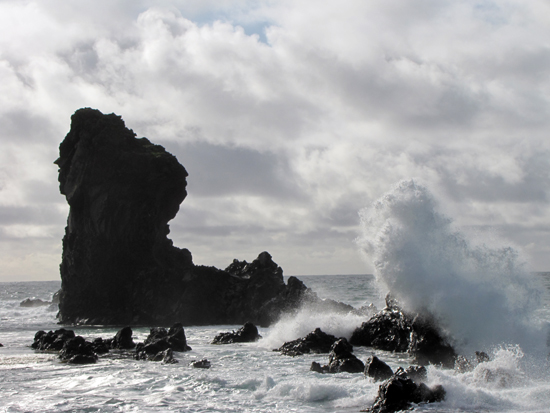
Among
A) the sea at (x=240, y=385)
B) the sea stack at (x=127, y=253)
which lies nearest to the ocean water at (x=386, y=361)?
the sea at (x=240, y=385)

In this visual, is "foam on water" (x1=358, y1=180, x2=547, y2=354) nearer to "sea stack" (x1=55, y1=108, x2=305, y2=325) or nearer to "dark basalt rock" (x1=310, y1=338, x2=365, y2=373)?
"dark basalt rock" (x1=310, y1=338, x2=365, y2=373)

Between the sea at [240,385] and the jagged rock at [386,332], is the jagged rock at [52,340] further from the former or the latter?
the jagged rock at [386,332]

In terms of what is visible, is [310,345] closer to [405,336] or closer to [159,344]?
[405,336]

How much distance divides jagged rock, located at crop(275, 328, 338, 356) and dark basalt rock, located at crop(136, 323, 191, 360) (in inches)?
162

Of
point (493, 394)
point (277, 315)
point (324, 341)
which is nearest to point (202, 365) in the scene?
point (324, 341)

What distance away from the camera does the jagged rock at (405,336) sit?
1672cm

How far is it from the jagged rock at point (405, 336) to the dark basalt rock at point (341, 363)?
2472mm

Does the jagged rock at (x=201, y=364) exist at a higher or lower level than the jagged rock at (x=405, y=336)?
lower

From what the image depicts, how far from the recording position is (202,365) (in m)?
16.8

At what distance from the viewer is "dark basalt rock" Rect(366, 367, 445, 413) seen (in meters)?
11.0

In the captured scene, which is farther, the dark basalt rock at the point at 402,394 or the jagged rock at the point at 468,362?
the jagged rock at the point at 468,362

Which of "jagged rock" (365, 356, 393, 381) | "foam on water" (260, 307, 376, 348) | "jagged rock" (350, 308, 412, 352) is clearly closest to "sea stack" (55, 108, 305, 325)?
"foam on water" (260, 307, 376, 348)

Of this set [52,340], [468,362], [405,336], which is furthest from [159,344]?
[468,362]

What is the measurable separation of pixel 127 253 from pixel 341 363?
25182mm
